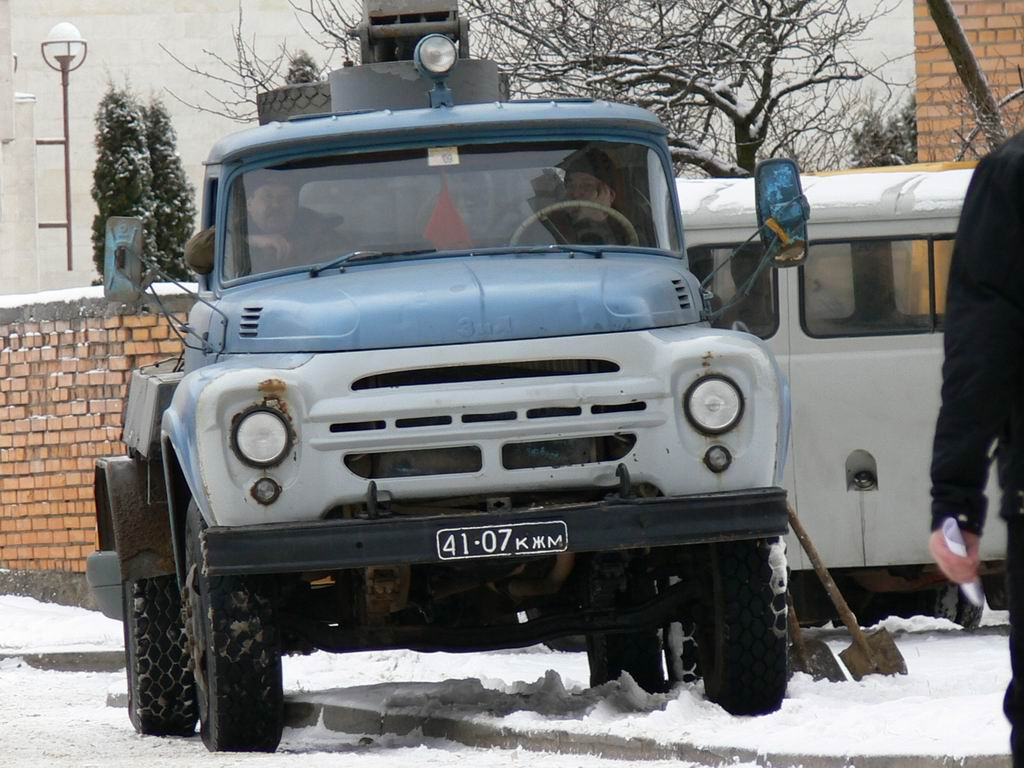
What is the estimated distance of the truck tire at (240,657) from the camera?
24.8ft

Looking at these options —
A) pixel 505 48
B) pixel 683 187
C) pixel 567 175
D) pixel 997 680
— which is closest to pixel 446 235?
pixel 567 175

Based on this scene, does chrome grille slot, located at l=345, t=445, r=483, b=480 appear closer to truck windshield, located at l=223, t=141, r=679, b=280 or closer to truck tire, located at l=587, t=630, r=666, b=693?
truck windshield, located at l=223, t=141, r=679, b=280

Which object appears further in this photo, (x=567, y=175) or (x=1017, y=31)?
(x=1017, y=31)

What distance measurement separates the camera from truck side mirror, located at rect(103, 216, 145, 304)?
8250 millimetres

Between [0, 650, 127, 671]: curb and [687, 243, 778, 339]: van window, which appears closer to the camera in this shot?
[687, 243, 778, 339]: van window

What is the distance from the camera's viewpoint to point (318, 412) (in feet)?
24.1

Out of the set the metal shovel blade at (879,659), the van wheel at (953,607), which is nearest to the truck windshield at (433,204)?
the metal shovel blade at (879,659)

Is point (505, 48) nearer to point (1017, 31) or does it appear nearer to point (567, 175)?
point (1017, 31)

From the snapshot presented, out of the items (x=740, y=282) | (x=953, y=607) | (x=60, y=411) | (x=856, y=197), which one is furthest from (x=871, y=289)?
(x=60, y=411)

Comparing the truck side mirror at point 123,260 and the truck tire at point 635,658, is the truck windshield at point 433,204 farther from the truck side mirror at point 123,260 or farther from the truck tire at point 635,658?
the truck tire at point 635,658

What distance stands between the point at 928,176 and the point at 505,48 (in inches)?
260

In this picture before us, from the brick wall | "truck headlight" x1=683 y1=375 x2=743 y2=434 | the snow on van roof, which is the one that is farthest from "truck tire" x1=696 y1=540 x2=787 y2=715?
the brick wall

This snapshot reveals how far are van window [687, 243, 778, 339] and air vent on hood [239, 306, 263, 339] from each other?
4.63 meters

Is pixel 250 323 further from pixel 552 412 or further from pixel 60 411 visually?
pixel 60 411
